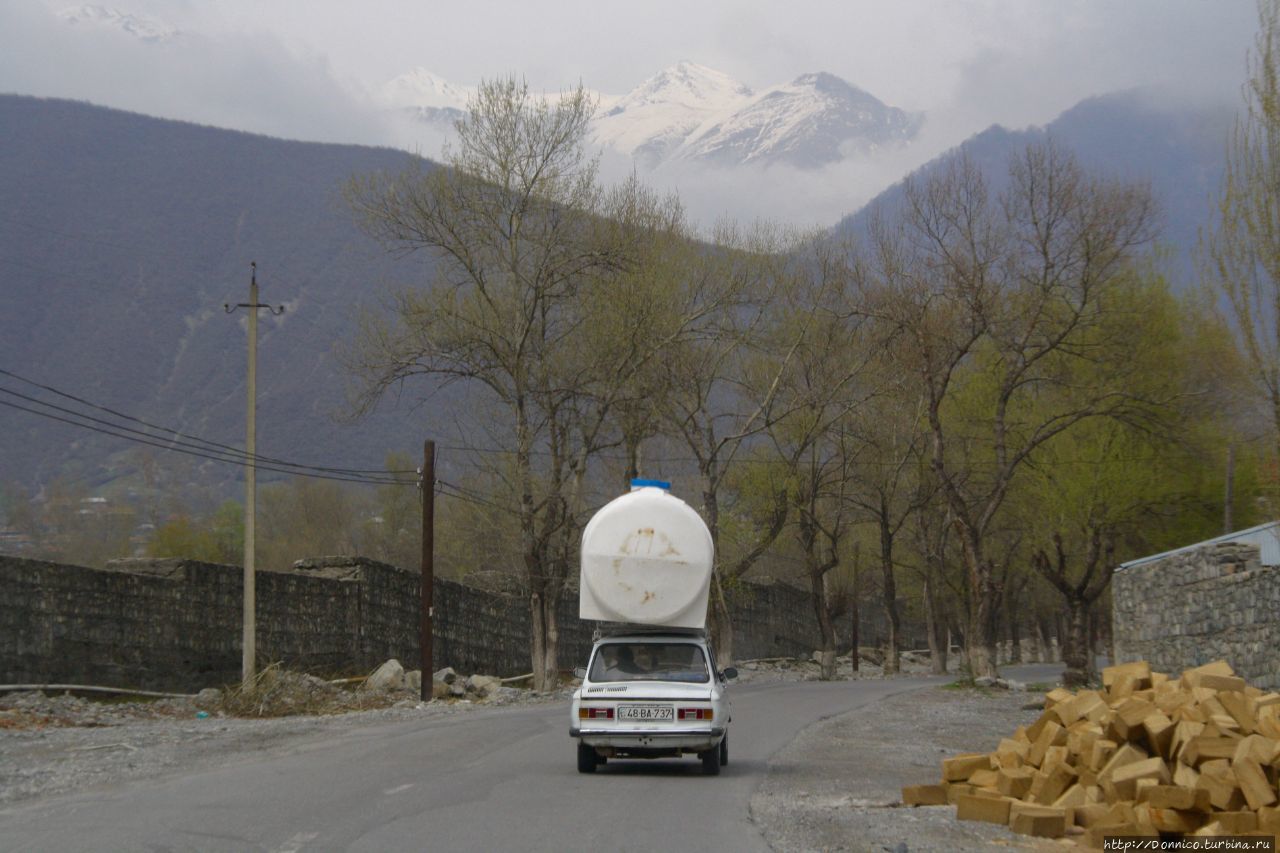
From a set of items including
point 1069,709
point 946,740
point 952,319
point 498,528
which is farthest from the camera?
point 498,528

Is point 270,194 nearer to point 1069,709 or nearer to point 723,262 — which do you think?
point 723,262

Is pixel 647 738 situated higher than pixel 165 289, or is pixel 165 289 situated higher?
pixel 165 289

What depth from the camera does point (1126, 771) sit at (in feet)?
34.2

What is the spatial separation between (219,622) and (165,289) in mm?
135416

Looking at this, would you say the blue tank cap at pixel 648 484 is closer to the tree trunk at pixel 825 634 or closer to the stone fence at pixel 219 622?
the stone fence at pixel 219 622

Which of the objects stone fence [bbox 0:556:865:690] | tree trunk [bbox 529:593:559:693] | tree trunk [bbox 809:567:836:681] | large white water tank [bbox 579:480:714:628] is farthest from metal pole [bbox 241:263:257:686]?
tree trunk [bbox 809:567:836:681]

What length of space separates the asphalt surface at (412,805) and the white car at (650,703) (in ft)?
1.23

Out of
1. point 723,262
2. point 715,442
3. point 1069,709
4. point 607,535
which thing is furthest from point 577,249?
point 1069,709

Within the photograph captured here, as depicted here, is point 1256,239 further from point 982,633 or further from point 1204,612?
point 982,633

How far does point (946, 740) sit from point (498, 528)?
20386 mm

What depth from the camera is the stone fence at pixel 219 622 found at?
23812 mm

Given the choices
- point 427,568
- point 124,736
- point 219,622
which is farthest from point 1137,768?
point 219,622

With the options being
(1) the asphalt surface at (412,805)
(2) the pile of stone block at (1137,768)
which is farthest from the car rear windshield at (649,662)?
(2) the pile of stone block at (1137,768)

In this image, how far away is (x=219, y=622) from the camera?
97.5 feet
